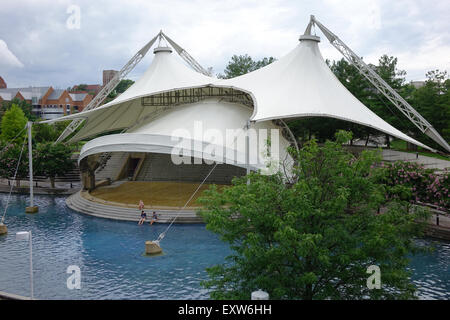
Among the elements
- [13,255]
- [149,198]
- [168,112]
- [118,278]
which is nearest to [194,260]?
[118,278]

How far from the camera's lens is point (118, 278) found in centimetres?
1599

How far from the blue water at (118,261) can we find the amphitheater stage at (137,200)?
3.21 feet

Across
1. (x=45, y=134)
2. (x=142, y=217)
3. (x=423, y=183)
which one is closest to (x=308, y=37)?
(x=423, y=183)

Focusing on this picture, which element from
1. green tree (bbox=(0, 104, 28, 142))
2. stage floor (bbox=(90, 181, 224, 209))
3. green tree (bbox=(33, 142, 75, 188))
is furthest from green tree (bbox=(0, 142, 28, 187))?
green tree (bbox=(0, 104, 28, 142))

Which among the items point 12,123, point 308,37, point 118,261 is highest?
point 308,37

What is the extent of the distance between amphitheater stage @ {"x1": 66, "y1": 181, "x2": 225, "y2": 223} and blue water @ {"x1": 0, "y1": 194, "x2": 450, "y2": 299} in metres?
0.98

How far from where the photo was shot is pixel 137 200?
27938 millimetres

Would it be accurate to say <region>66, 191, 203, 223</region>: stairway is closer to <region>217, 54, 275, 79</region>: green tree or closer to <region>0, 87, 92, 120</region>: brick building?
<region>217, 54, 275, 79</region>: green tree

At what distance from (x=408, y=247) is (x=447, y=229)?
41.0ft

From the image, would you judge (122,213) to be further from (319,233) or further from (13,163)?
(319,233)

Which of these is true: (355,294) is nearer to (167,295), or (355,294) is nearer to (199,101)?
(167,295)

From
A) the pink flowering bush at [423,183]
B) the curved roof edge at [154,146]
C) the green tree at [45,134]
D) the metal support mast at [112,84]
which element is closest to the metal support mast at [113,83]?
the metal support mast at [112,84]

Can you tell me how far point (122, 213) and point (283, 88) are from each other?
13.1 meters

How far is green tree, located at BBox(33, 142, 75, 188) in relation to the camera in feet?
107
